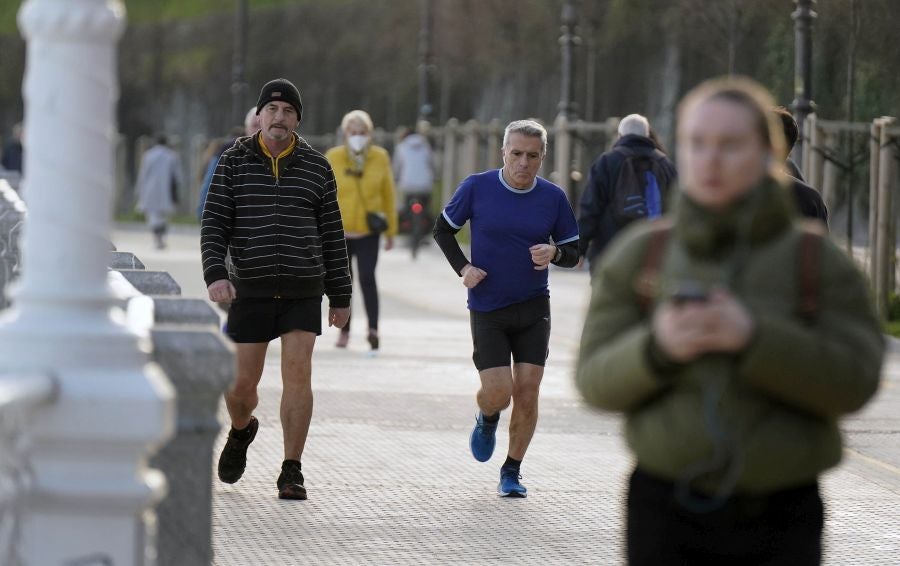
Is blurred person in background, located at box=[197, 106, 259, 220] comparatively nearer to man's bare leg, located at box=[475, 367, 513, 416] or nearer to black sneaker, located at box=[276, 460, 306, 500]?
man's bare leg, located at box=[475, 367, 513, 416]

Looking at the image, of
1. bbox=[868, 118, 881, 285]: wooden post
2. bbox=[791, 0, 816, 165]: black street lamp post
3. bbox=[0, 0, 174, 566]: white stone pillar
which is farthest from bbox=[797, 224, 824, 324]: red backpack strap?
bbox=[868, 118, 881, 285]: wooden post

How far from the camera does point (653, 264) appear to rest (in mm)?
3971

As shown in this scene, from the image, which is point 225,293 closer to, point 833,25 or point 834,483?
point 834,483

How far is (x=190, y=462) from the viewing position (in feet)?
17.5

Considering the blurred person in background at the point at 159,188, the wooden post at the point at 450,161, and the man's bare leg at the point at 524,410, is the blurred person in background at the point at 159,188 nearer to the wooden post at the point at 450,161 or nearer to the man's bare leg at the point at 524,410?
the wooden post at the point at 450,161

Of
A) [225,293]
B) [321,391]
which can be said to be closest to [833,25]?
[321,391]

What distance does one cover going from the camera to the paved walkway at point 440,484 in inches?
305

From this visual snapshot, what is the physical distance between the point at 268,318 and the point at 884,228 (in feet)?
35.4

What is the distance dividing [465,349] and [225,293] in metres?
7.44

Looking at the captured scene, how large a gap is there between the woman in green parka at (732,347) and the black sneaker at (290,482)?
15.7 ft

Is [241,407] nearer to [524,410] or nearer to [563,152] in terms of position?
[524,410]

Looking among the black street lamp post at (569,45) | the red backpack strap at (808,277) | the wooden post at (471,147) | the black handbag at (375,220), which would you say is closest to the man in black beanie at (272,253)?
the red backpack strap at (808,277)

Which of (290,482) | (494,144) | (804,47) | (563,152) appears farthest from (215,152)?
(494,144)

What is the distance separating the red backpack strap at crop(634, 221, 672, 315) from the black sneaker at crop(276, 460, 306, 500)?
4.93 meters
